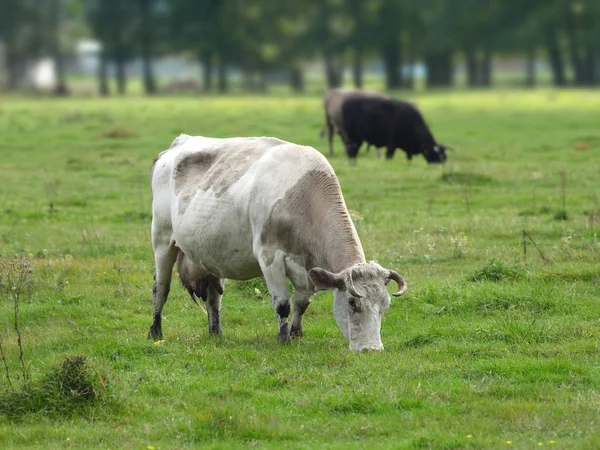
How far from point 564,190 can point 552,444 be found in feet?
43.6

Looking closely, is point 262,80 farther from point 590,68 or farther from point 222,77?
point 590,68

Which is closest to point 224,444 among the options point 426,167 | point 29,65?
point 426,167

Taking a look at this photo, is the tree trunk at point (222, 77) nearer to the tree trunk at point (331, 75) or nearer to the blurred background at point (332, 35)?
the blurred background at point (332, 35)

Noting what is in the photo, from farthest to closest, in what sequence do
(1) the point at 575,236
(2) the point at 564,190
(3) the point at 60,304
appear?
(2) the point at 564,190
(1) the point at 575,236
(3) the point at 60,304

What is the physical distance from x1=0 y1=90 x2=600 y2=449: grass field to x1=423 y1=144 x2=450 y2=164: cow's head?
4855 millimetres

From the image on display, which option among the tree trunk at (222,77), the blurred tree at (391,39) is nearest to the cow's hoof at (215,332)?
the blurred tree at (391,39)

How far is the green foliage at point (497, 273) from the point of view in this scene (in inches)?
504

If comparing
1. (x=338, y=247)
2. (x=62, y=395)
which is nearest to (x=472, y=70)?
(x=338, y=247)

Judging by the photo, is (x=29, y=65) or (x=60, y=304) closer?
(x=60, y=304)

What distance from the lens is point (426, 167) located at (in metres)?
26.6

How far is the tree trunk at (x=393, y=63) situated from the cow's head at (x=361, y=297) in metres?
79.0

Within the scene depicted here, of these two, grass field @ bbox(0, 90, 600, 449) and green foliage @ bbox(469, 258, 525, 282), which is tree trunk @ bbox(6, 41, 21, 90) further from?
green foliage @ bbox(469, 258, 525, 282)

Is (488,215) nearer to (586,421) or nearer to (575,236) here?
(575,236)

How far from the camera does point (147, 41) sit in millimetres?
91375
